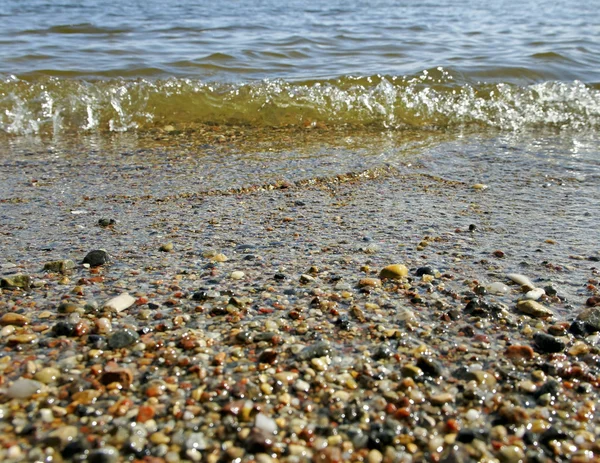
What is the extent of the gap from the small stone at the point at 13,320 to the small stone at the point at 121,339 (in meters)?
0.36

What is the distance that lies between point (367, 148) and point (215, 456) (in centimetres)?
405

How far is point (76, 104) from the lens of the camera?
645 centimetres

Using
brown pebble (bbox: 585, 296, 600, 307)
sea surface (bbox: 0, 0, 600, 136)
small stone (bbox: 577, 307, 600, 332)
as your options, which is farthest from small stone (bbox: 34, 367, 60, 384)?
sea surface (bbox: 0, 0, 600, 136)

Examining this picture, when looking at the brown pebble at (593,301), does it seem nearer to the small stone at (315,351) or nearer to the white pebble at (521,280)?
the white pebble at (521,280)

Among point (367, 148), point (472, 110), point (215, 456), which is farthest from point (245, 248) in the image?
point (472, 110)

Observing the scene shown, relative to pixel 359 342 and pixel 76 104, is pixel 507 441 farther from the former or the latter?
pixel 76 104

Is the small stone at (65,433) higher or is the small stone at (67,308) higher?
the small stone at (65,433)

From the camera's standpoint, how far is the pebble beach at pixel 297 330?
167 cm

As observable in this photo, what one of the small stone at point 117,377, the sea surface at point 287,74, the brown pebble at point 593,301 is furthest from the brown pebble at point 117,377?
the sea surface at point 287,74

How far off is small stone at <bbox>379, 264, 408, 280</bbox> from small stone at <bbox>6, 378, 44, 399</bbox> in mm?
1438

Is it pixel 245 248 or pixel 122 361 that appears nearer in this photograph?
pixel 122 361

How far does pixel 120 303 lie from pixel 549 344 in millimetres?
1532

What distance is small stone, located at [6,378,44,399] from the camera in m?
1.76

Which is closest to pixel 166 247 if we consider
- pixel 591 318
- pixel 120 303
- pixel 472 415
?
pixel 120 303
